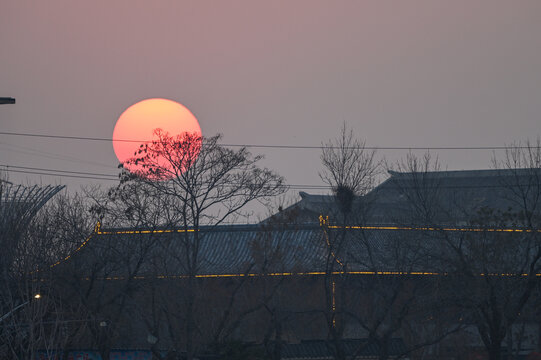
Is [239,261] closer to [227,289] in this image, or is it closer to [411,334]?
[227,289]

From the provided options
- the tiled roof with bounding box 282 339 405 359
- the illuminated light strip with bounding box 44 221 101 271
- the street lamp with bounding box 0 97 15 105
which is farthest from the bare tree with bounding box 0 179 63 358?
the tiled roof with bounding box 282 339 405 359

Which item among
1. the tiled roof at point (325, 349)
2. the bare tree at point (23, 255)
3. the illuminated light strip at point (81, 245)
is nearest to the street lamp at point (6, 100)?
the bare tree at point (23, 255)

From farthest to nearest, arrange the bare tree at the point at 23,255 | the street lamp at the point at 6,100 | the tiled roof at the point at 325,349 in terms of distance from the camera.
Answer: the tiled roof at the point at 325,349 → the bare tree at the point at 23,255 → the street lamp at the point at 6,100

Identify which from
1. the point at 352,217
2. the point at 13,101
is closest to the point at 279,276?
the point at 352,217

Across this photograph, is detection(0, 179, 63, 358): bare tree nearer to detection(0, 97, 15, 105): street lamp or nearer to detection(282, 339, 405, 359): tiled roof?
detection(0, 97, 15, 105): street lamp

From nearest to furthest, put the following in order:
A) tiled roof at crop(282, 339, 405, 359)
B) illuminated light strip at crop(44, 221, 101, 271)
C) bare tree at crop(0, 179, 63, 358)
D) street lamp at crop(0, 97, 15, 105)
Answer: street lamp at crop(0, 97, 15, 105)
bare tree at crop(0, 179, 63, 358)
tiled roof at crop(282, 339, 405, 359)
illuminated light strip at crop(44, 221, 101, 271)

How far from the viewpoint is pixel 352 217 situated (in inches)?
1057

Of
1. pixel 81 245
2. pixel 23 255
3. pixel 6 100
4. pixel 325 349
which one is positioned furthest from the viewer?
pixel 325 349

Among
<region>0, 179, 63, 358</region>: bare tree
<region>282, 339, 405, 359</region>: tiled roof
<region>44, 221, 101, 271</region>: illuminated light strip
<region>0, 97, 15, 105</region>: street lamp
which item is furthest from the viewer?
<region>44, 221, 101, 271</region>: illuminated light strip

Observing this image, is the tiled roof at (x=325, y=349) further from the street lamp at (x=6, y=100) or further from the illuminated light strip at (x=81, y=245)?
the street lamp at (x=6, y=100)

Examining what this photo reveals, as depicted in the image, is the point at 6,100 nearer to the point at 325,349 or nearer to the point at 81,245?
the point at 81,245

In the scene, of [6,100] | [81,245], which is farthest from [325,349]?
[6,100]

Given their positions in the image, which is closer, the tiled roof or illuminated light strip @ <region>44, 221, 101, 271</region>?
the tiled roof

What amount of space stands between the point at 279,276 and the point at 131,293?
5977mm
